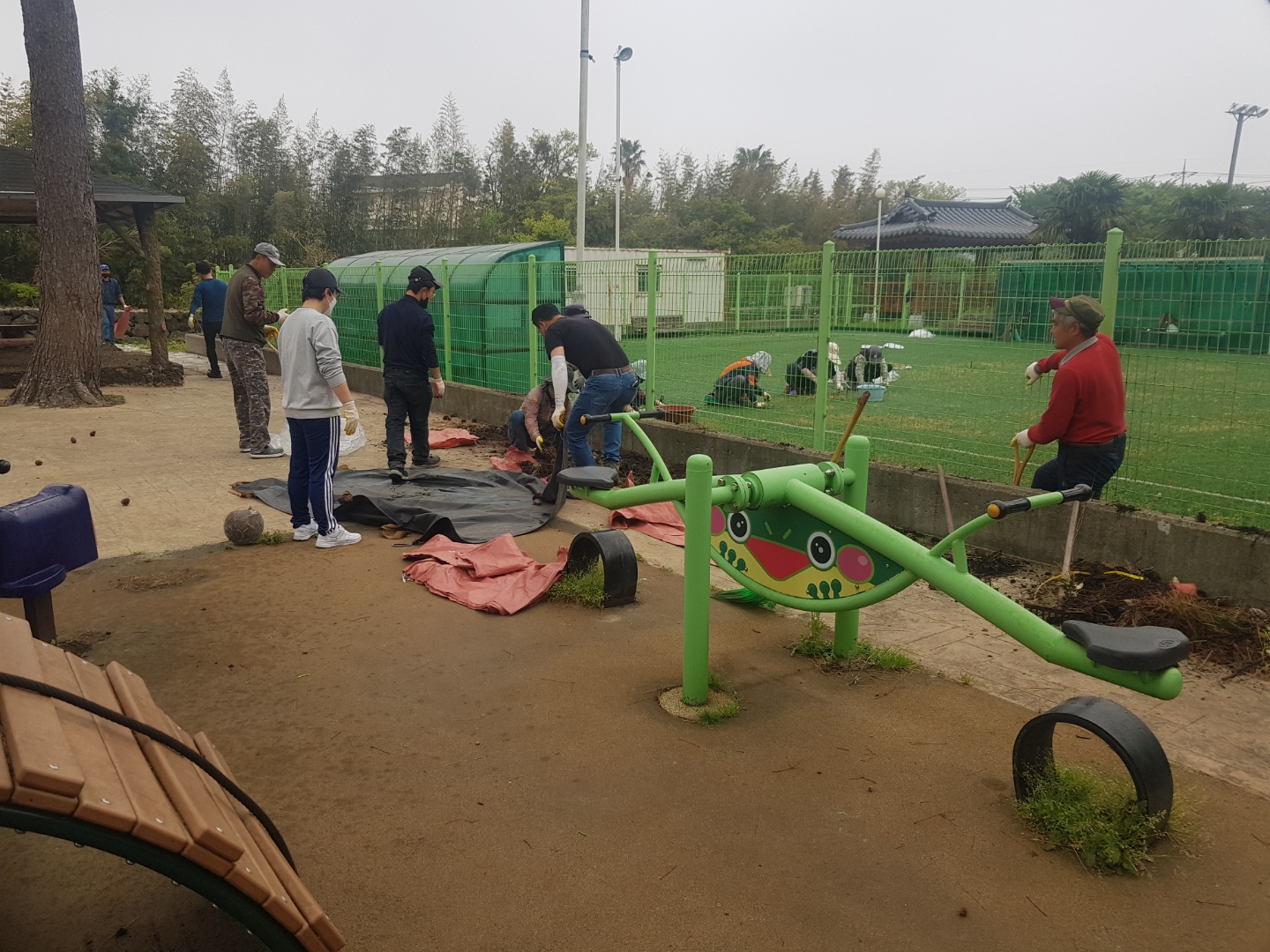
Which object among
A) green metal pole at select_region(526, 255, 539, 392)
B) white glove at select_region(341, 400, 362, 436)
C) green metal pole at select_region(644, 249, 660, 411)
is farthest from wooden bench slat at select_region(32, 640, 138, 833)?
green metal pole at select_region(526, 255, 539, 392)

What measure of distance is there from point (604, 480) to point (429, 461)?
202 inches

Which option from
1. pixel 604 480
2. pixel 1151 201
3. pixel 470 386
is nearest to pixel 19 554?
pixel 604 480

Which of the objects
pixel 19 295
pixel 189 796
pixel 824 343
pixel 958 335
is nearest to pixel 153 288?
pixel 19 295

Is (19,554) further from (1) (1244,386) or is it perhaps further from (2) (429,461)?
(1) (1244,386)

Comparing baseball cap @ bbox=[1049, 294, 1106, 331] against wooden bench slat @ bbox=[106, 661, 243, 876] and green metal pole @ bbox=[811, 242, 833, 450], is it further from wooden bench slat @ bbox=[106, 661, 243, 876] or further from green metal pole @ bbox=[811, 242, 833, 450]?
wooden bench slat @ bbox=[106, 661, 243, 876]

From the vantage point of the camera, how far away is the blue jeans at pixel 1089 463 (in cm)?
543

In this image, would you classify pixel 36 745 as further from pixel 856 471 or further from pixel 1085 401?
pixel 1085 401

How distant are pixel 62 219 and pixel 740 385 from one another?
10.4m

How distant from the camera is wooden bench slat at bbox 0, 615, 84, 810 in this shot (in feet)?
5.50

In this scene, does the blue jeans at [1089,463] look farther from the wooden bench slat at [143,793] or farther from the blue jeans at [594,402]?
the wooden bench slat at [143,793]

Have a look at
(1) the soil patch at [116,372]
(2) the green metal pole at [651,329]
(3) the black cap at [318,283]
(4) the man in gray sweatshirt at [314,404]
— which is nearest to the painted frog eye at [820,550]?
(4) the man in gray sweatshirt at [314,404]

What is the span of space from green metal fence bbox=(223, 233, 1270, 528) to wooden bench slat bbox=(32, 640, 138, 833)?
4.05m

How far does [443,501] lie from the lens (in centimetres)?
752

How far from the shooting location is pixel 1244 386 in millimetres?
5449
